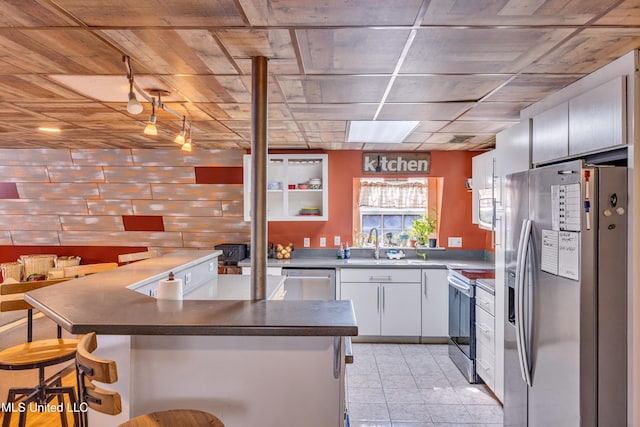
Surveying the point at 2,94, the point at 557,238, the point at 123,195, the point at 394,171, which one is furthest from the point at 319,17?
the point at 123,195

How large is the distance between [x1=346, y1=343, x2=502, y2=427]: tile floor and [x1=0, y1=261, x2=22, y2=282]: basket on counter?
4.39 metres

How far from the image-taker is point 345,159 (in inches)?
188

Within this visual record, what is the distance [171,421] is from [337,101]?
211 centimetres

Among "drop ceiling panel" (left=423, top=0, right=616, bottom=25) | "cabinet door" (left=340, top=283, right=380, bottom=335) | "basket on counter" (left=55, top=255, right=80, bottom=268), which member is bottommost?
"cabinet door" (left=340, top=283, right=380, bottom=335)

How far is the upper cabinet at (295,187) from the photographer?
447 cm

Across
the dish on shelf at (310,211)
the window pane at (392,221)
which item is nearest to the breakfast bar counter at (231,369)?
the dish on shelf at (310,211)

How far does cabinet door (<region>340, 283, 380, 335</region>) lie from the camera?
4.17 meters

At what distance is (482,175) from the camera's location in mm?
3865

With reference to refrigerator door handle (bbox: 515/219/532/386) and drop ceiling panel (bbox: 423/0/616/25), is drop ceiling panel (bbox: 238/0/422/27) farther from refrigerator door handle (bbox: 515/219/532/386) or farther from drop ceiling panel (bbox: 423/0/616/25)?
refrigerator door handle (bbox: 515/219/532/386)

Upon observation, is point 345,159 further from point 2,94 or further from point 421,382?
point 2,94

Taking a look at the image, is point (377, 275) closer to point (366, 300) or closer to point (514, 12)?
point (366, 300)

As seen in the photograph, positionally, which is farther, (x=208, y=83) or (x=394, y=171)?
(x=394, y=171)

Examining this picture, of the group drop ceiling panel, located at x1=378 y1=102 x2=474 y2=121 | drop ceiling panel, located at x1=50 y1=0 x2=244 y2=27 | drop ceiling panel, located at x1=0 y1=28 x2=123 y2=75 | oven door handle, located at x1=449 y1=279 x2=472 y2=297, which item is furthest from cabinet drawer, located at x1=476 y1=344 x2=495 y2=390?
drop ceiling panel, located at x1=0 y1=28 x2=123 y2=75

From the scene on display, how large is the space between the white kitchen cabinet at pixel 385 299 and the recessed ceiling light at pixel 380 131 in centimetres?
147
